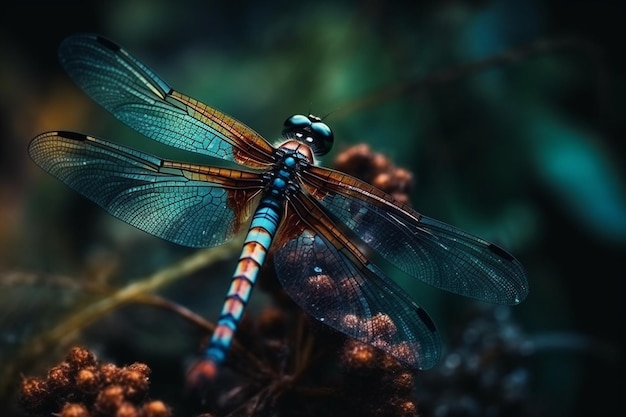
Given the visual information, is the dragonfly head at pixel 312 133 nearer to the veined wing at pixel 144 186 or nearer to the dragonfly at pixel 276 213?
the dragonfly at pixel 276 213

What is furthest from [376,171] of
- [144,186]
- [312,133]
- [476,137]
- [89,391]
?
[89,391]

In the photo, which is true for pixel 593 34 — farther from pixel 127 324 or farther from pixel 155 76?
pixel 127 324

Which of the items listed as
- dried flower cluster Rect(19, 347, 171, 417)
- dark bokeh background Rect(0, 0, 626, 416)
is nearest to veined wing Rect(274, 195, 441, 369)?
dried flower cluster Rect(19, 347, 171, 417)

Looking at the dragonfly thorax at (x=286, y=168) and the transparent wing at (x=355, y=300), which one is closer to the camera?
the transparent wing at (x=355, y=300)

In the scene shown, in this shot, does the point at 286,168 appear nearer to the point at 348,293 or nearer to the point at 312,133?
the point at 312,133

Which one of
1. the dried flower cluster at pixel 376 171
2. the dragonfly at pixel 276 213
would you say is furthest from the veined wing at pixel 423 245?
the dried flower cluster at pixel 376 171
